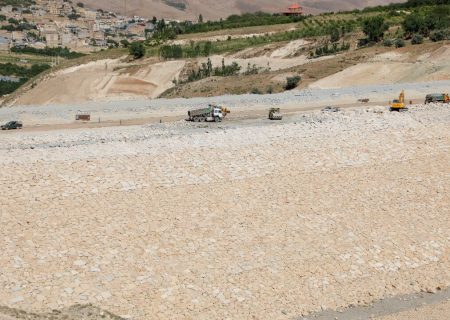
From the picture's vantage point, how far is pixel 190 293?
1933 cm

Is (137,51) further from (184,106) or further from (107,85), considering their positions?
(184,106)

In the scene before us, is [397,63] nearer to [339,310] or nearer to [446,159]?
[446,159]

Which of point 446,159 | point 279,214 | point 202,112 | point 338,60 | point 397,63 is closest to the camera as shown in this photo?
point 279,214

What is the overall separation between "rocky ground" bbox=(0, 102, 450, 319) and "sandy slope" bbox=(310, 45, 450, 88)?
28047 mm

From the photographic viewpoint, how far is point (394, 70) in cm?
5962

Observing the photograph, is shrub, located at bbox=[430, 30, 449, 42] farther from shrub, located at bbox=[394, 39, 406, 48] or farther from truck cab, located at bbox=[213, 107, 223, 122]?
truck cab, located at bbox=[213, 107, 223, 122]

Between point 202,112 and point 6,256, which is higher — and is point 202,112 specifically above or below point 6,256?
above

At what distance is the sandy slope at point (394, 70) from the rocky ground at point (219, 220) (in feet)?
92.0

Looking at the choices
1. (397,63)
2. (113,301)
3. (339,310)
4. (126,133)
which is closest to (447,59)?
(397,63)

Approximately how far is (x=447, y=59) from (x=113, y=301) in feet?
156

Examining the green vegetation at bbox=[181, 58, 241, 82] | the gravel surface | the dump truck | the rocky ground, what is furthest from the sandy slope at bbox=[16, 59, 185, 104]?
the rocky ground

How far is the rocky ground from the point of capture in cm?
1911

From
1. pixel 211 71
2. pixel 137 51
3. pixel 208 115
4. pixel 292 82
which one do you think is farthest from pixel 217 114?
pixel 137 51

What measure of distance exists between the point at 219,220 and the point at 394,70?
41947 mm
